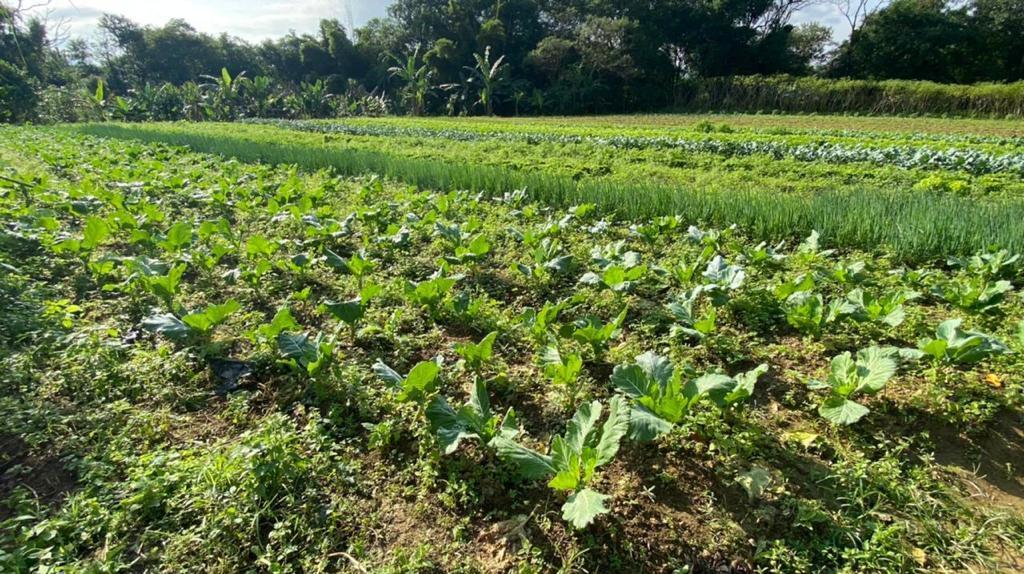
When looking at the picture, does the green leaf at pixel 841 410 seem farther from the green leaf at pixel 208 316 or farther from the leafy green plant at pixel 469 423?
the green leaf at pixel 208 316

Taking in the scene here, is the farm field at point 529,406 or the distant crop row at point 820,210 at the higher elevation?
the distant crop row at point 820,210

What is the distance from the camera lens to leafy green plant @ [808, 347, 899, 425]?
2018mm

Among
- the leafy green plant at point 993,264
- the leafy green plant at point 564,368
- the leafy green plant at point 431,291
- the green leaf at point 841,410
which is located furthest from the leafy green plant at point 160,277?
the leafy green plant at point 993,264

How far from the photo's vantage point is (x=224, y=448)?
7.20 ft

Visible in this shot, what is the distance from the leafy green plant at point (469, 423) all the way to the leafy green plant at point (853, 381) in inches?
52.5

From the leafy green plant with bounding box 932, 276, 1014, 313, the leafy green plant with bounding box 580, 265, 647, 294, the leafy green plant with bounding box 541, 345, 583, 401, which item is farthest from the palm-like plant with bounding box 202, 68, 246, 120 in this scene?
the leafy green plant with bounding box 932, 276, 1014, 313

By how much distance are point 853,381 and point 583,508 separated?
1394 mm

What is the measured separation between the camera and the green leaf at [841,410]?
197cm

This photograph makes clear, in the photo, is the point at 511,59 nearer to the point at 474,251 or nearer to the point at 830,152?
the point at 830,152

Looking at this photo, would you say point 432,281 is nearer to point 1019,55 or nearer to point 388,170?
point 388,170

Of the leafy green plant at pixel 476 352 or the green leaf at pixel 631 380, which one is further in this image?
the leafy green plant at pixel 476 352

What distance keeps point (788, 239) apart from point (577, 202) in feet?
7.85

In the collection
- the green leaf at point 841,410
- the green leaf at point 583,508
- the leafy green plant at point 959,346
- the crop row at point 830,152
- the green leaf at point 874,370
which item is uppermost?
the crop row at point 830,152

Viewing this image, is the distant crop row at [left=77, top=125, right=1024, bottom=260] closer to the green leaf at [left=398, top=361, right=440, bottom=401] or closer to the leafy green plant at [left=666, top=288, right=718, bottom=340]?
the leafy green plant at [left=666, top=288, right=718, bottom=340]
